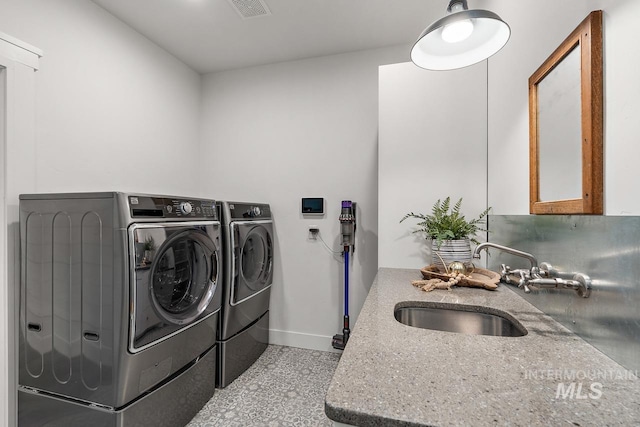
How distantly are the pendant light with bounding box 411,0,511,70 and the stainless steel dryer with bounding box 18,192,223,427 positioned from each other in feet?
4.80

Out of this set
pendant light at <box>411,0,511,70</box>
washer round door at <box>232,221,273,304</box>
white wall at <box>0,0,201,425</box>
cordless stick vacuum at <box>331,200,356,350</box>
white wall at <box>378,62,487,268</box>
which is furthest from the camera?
cordless stick vacuum at <box>331,200,356,350</box>

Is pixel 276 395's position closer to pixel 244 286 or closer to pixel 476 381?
pixel 244 286

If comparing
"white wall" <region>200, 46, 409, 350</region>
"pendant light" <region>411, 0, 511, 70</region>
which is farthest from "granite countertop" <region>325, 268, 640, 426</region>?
"white wall" <region>200, 46, 409, 350</region>

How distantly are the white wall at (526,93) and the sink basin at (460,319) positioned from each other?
1.74 feet

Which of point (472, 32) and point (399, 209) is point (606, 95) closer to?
point (472, 32)

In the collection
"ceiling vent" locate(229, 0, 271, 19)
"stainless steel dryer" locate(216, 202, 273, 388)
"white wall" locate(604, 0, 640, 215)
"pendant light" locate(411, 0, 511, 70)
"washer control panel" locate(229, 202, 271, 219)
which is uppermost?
"ceiling vent" locate(229, 0, 271, 19)

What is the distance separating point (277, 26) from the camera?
226 cm

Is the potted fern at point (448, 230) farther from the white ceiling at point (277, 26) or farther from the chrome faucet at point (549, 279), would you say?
the white ceiling at point (277, 26)

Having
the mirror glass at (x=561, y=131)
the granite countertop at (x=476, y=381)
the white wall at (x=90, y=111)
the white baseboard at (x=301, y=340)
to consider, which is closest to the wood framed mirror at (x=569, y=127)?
the mirror glass at (x=561, y=131)

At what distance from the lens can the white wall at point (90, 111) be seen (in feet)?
5.19

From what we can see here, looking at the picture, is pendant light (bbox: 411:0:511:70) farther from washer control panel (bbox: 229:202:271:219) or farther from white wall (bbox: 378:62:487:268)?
washer control panel (bbox: 229:202:271:219)

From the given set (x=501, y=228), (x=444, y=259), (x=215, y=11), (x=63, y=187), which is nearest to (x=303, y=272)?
(x=444, y=259)

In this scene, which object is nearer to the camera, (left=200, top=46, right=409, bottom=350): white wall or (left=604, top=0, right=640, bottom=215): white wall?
(left=604, top=0, right=640, bottom=215): white wall

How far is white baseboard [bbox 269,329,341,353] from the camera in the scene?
104 inches
